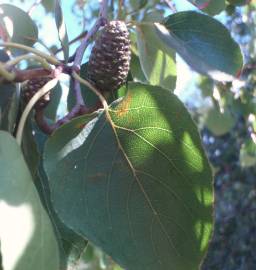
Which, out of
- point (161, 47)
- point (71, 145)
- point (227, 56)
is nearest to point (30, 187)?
point (71, 145)

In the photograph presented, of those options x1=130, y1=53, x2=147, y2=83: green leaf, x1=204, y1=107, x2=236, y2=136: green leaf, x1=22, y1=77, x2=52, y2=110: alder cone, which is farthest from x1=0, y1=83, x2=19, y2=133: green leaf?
x1=204, y1=107, x2=236, y2=136: green leaf

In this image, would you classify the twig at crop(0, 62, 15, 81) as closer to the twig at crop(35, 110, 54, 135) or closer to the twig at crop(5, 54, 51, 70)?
the twig at crop(5, 54, 51, 70)

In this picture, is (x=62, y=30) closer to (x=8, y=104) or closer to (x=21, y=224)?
(x=8, y=104)

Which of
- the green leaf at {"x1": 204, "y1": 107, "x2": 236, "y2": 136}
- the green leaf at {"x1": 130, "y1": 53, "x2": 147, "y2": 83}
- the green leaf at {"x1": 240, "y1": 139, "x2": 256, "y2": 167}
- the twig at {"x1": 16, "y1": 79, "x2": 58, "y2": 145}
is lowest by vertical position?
the green leaf at {"x1": 204, "y1": 107, "x2": 236, "y2": 136}

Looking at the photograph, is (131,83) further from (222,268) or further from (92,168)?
(222,268)

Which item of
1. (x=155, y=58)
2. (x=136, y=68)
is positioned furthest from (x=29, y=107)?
(x=136, y=68)
